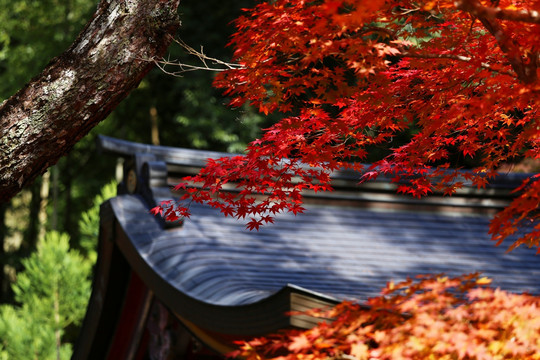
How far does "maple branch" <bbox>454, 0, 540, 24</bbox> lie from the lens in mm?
2404

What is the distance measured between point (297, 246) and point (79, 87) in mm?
3191

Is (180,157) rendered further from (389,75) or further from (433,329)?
(433,329)

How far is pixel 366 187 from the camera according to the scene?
22.8ft

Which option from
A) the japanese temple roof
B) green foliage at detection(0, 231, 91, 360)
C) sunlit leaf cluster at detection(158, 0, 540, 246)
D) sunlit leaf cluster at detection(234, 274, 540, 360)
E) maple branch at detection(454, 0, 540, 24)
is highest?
maple branch at detection(454, 0, 540, 24)

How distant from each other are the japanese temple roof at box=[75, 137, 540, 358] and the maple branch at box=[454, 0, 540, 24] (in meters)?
1.93

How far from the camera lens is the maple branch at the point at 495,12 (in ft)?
7.89

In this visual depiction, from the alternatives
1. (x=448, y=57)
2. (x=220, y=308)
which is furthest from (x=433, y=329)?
(x=220, y=308)

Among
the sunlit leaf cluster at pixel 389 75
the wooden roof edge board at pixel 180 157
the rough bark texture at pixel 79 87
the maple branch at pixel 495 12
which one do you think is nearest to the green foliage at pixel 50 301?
the wooden roof edge board at pixel 180 157

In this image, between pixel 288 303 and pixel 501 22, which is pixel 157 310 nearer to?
pixel 288 303

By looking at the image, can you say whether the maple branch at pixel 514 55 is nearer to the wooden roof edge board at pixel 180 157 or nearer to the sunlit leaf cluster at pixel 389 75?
the sunlit leaf cluster at pixel 389 75

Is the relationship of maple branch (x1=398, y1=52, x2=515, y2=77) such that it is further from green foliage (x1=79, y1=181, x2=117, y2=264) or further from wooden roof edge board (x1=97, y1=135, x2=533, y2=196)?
green foliage (x1=79, y1=181, x2=117, y2=264)

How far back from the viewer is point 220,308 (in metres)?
4.31

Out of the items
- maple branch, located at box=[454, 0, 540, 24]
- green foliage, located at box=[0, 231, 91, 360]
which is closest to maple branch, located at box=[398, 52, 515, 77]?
maple branch, located at box=[454, 0, 540, 24]

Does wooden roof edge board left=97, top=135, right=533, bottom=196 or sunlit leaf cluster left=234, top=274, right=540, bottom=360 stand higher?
sunlit leaf cluster left=234, top=274, right=540, bottom=360
